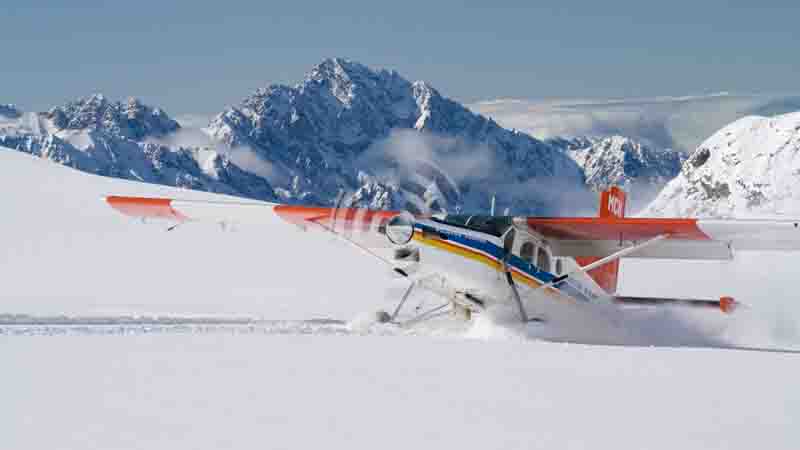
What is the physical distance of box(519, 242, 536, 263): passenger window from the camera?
14.1 metres

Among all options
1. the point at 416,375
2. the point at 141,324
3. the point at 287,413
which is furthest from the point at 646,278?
the point at 287,413

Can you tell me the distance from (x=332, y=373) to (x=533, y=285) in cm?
635

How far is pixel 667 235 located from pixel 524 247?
6.65 ft

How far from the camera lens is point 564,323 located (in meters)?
15.3

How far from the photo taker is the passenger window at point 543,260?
572 inches

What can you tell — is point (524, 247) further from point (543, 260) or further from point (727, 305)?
point (727, 305)

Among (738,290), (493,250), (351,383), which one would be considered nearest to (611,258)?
(493,250)

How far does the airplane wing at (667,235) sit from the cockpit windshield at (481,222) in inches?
12.2

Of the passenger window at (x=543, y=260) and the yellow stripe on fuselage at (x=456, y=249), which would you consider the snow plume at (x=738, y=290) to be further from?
the yellow stripe on fuselage at (x=456, y=249)

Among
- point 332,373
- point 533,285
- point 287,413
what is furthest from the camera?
point 533,285

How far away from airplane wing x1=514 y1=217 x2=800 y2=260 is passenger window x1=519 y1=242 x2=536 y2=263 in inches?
10.2

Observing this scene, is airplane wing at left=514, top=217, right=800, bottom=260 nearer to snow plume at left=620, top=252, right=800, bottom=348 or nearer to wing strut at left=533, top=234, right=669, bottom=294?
wing strut at left=533, top=234, right=669, bottom=294

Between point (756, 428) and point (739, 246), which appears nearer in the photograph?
point (756, 428)

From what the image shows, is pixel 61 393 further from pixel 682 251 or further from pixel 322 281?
pixel 322 281
